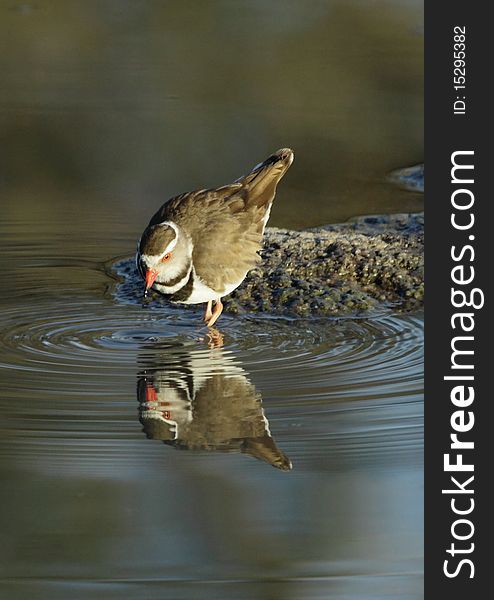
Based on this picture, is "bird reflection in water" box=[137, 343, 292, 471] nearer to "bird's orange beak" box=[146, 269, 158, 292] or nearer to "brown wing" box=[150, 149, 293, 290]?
"bird's orange beak" box=[146, 269, 158, 292]

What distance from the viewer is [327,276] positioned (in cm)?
997

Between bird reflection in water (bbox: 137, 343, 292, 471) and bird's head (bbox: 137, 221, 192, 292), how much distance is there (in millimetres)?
649

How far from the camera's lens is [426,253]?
8.13 m

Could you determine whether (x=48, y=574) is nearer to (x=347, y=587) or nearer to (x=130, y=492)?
(x=130, y=492)

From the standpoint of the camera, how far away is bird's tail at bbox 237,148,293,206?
392 inches

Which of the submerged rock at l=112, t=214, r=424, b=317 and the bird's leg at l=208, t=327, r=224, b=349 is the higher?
the submerged rock at l=112, t=214, r=424, b=317

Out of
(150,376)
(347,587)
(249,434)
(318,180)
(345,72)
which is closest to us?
(347,587)

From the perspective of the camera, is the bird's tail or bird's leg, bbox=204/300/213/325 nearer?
bird's leg, bbox=204/300/213/325

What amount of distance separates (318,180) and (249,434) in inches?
235

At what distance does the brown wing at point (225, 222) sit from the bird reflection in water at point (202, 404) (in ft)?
3.19

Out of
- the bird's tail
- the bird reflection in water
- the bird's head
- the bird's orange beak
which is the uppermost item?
the bird's tail

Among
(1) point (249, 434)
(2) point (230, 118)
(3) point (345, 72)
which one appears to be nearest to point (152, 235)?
(1) point (249, 434)

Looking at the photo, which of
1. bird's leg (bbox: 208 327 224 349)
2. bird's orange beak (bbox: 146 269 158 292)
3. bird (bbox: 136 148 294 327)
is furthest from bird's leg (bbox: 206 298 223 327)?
bird's orange beak (bbox: 146 269 158 292)

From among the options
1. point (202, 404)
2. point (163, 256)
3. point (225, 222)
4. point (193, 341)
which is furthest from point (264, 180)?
point (202, 404)
